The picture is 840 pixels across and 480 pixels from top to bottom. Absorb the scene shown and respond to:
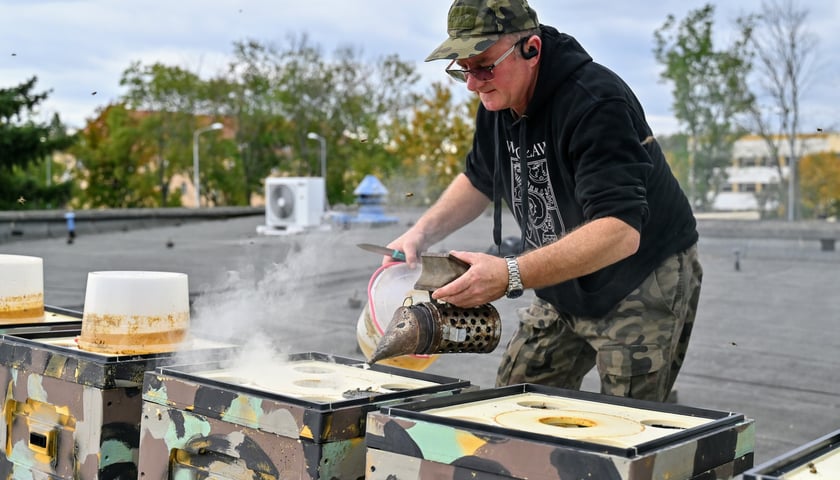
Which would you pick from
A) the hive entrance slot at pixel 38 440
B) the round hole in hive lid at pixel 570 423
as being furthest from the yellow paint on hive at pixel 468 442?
the hive entrance slot at pixel 38 440

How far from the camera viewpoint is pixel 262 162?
44625 millimetres

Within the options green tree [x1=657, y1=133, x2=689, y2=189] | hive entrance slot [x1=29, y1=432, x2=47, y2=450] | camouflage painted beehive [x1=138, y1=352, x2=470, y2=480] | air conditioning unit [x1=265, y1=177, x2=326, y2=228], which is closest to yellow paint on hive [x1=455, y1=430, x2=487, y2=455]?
camouflage painted beehive [x1=138, y1=352, x2=470, y2=480]

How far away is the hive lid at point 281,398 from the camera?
214cm

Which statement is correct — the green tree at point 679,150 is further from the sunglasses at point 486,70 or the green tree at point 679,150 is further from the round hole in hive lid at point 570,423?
the round hole in hive lid at point 570,423

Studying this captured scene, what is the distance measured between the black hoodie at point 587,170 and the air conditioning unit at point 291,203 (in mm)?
22745

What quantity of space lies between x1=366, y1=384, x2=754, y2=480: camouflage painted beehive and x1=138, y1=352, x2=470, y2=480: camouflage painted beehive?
13cm

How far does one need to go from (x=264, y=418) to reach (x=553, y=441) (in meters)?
0.75

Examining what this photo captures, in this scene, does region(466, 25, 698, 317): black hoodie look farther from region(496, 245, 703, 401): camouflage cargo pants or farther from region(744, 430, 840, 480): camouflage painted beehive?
region(744, 430, 840, 480): camouflage painted beehive

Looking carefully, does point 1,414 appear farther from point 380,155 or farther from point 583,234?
point 380,155

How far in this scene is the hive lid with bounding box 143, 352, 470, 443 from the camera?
84.1 inches

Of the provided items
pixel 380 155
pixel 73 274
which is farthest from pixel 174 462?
pixel 380 155

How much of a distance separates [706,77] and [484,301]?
21549 millimetres

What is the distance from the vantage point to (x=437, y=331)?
95.2 inches

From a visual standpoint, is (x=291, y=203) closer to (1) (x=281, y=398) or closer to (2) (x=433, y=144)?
(2) (x=433, y=144)
